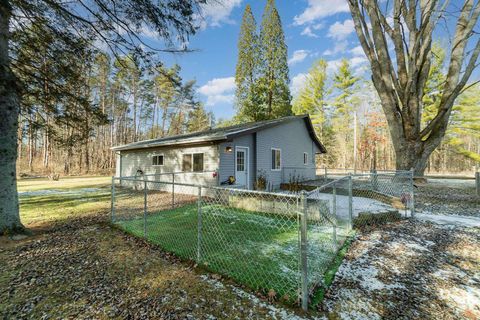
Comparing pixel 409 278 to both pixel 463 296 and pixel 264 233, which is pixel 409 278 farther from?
pixel 264 233

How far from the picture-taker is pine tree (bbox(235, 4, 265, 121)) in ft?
67.7

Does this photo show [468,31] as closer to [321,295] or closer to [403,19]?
[403,19]

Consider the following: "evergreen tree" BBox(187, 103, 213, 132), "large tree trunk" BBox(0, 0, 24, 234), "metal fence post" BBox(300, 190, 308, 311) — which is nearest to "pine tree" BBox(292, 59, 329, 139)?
"evergreen tree" BBox(187, 103, 213, 132)

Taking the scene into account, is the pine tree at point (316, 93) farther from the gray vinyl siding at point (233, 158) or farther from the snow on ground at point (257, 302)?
the snow on ground at point (257, 302)

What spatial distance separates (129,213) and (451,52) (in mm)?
13213

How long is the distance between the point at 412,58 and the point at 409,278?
930 cm

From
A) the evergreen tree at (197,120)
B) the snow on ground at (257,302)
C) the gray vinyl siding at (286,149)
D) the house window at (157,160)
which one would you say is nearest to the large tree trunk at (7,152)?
the snow on ground at (257,302)

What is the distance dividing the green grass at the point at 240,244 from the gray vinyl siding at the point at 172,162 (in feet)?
11.2

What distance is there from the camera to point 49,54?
15.8ft

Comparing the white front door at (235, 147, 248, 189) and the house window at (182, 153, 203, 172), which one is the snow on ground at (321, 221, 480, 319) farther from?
the house window at (182, 153, 203, 172)

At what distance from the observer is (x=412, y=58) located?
28.7ft

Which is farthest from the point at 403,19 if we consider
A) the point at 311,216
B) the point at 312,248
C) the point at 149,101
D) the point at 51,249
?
the point at 149,101

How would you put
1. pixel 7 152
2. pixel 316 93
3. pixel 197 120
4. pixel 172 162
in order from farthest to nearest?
pixel 197 120 → pixel 316 93 → pixel 172 162 → pixel 7 152

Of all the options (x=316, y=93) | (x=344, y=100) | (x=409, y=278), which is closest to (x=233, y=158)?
(x=409, y=278)
